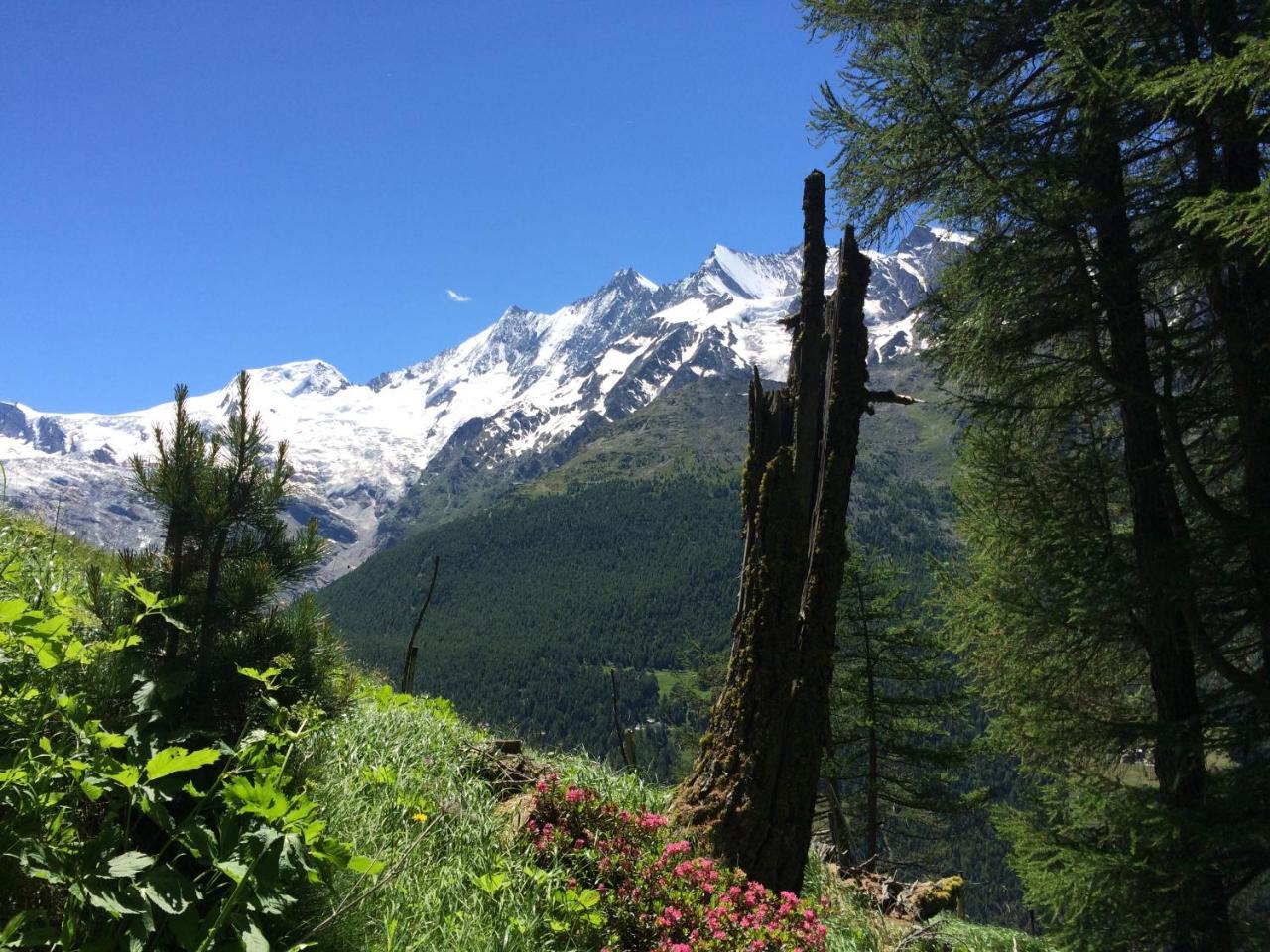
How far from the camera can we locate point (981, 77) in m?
7.59

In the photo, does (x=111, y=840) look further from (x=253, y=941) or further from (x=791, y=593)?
(x=791, y=593)

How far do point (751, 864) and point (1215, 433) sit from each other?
21.0ft

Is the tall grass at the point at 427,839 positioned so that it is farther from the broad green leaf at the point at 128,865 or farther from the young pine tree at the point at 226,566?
the broad green leaf at the point at 128,865

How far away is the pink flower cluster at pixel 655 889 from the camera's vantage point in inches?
138

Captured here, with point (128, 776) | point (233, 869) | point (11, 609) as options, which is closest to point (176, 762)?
point (128, 776)

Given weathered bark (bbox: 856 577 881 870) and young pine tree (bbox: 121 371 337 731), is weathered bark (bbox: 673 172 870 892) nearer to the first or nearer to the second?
young pine tree (bbox: 121 371 337 731)

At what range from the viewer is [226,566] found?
3.95 metres

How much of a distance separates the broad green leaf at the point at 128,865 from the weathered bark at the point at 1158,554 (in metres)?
6.89

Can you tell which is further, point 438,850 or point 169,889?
point 438,850

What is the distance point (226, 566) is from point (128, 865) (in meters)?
2.18

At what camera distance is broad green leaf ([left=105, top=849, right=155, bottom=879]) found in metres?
1.97

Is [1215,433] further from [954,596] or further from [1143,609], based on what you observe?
[954,596]

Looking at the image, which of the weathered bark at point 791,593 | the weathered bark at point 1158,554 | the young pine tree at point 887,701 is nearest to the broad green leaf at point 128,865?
the weathered bark at point 791,593

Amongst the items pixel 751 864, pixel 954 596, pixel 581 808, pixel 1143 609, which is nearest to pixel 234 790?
pixel 581 808
